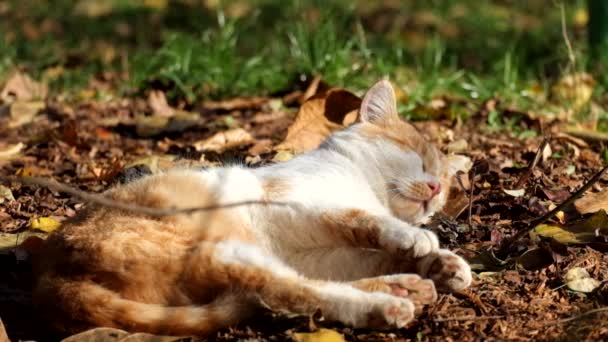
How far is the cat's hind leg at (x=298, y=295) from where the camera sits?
9.89ft

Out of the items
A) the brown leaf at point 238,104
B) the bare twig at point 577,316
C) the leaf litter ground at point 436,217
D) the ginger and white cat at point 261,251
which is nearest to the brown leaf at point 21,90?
the leaf litter ground at point 436,217

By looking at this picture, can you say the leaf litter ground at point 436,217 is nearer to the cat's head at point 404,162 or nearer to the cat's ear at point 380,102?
the cat's head at point 404,162

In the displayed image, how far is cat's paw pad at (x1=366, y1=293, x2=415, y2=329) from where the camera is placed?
300 cm

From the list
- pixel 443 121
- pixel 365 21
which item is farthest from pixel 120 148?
pixel 365 21

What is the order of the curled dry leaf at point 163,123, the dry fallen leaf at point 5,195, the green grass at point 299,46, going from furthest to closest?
the green grass at point 299,46 < the curled dry leaf at point 163,123 < the dry fallen leaf at point 5,195

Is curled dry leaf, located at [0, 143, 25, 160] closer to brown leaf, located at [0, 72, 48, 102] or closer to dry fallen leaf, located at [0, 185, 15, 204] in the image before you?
dry fallen leaf, located at [0, 185, 15, 204]

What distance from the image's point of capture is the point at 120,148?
224 inches

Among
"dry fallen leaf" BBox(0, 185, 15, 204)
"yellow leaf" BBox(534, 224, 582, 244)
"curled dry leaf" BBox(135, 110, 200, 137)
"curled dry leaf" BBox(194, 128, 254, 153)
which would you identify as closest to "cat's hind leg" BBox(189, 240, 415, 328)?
"yellow leaf" BBox(534, 224, 582, 244)

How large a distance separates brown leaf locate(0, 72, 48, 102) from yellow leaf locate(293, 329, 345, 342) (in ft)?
13.7

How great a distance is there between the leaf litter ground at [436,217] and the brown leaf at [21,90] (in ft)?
0.80

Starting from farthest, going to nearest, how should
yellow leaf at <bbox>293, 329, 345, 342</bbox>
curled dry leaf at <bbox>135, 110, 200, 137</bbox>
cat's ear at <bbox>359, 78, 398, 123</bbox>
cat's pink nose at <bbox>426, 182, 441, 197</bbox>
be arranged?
curled dry leaf at <bbox>135, 110, 200, 137</bbox>, cat's ear at <bbox>359, 78, 398, 123</bbox>, cat's pink nose at <bbox>426, 182, 441, 197</bbox>, yellow leaf at <bbox>293, 329, 345, 342</bbox>

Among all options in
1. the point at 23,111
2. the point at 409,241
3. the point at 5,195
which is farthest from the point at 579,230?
the point at 23,111

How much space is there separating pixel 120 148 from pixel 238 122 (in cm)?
77

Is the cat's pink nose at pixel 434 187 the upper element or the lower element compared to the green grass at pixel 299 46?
upper
